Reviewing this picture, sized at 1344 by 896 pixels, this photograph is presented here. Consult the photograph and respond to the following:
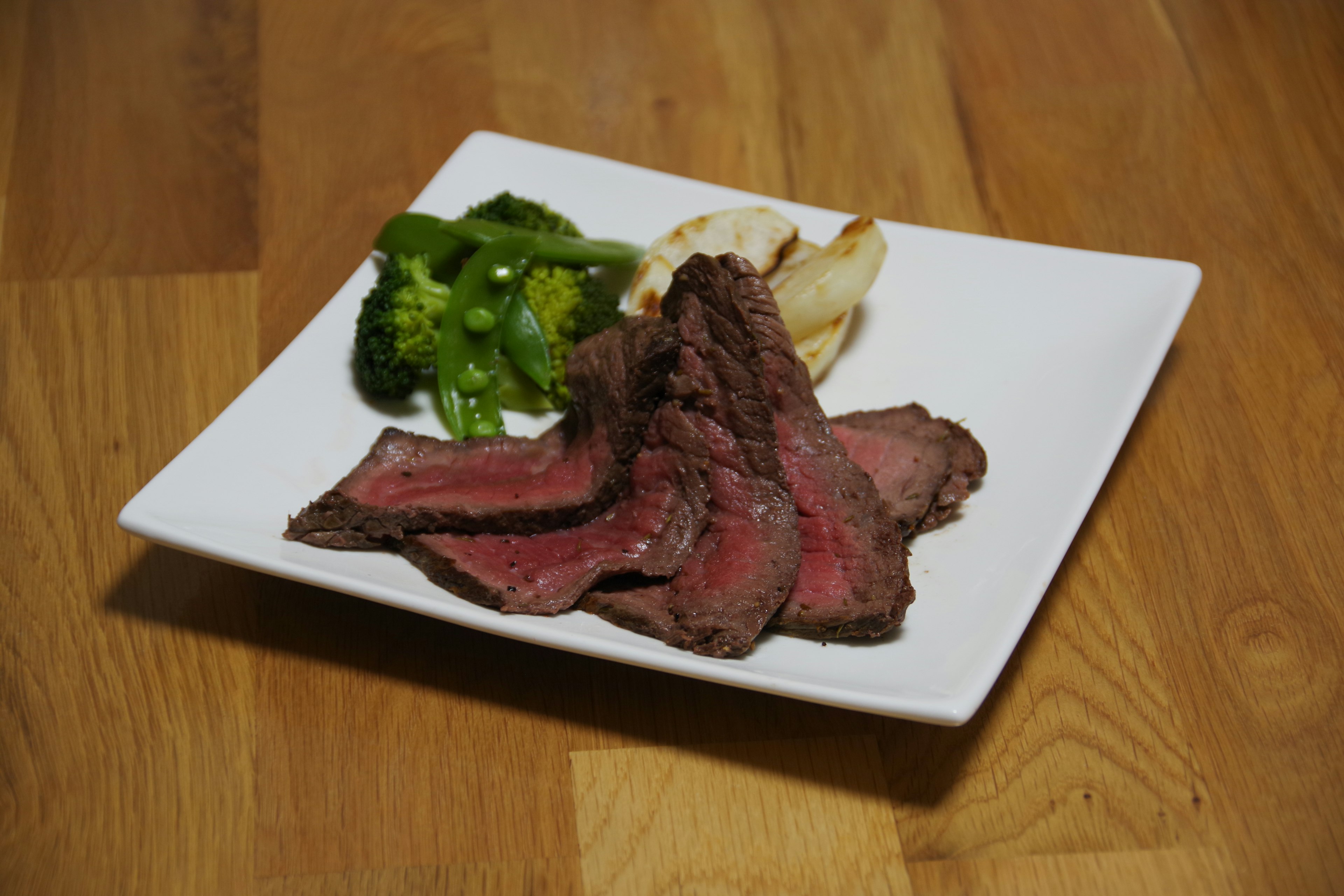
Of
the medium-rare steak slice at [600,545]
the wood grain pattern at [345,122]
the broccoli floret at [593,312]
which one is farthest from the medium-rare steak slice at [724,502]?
the wood grain pattern at [345,122]

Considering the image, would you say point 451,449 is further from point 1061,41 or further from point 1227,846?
point 1061,41

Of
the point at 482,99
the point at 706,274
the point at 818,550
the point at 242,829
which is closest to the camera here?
the point at 242,829

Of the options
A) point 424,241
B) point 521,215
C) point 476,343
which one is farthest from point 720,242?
point 424,241

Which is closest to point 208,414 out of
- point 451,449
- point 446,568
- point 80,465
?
point 80,465

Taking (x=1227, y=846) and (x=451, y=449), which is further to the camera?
(x=451, y=449)

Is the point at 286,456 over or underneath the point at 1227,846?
over

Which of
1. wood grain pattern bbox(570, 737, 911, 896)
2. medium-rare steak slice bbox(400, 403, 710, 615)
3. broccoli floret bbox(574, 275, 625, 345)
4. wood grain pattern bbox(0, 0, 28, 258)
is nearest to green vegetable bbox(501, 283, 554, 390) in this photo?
broccoli floret bbox(574, 275, 625, 345)

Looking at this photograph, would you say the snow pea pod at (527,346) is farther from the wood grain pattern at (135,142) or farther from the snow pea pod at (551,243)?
the wood grain pattern at (135,142)
